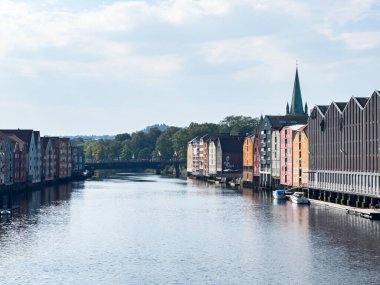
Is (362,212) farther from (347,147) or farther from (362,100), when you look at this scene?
(362,100)

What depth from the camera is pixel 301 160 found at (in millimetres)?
193875

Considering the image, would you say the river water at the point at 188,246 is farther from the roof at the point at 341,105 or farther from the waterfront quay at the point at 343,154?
the roof at the point at 341,105

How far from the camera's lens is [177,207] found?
156750mm

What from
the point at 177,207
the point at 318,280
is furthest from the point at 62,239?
the point at 177,207

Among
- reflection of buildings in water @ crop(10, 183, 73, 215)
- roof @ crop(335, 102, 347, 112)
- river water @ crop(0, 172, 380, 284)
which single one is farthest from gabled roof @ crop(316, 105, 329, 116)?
reflection of buildings in water @ crop(10, 183, 73, 215)

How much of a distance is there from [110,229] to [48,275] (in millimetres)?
38874

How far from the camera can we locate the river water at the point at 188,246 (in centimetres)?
7656

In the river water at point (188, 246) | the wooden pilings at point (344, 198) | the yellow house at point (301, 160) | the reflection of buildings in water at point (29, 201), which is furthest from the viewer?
the yellow house at point (301, 160)

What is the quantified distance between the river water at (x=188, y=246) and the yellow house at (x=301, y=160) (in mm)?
34585

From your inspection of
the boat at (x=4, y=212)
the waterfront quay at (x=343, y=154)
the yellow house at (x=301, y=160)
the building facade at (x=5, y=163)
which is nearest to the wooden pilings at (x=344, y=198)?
the waterfront quay at (x=343, y=154)

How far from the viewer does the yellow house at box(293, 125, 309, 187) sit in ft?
620

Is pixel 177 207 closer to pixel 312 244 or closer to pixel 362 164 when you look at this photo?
pixel 362 164

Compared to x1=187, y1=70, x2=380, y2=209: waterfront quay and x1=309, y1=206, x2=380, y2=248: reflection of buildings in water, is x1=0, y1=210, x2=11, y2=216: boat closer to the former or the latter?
x1=309, y1=206, x2=380, y2=248: reflection of buildings in water

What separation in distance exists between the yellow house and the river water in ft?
113
